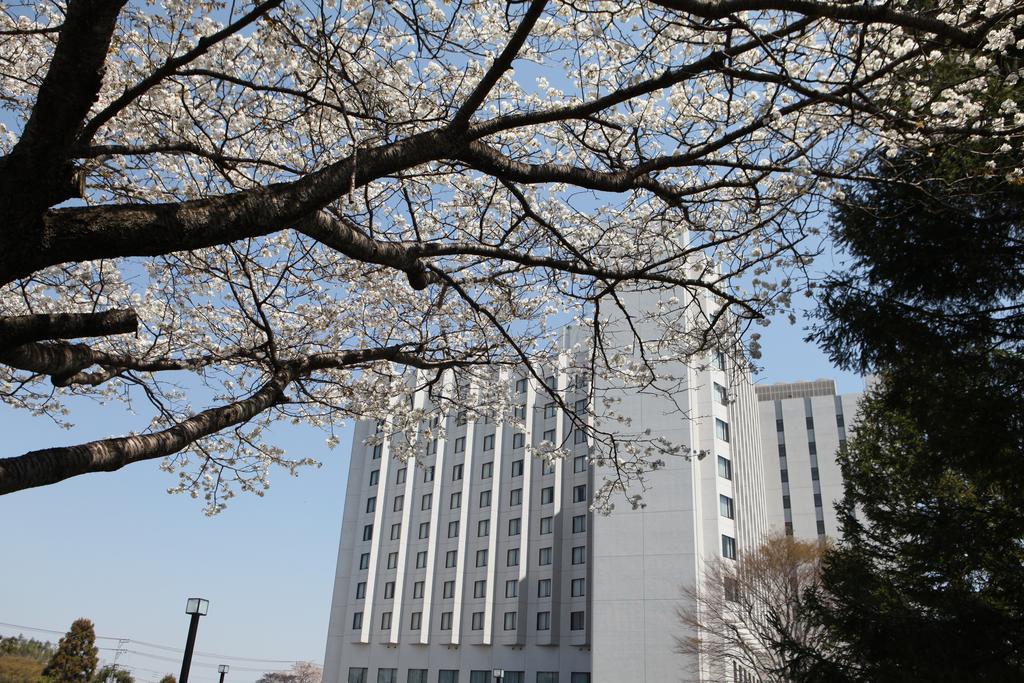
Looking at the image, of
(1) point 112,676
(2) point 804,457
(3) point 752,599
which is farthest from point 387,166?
(2) point 804,457

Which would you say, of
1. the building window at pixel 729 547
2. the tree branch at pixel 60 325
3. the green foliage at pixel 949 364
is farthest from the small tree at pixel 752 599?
the tree branch at pixel 60 325

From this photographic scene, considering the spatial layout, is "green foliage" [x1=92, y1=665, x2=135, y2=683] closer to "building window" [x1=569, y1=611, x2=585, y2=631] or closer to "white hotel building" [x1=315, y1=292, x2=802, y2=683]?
"white hotel building" [x1=315, y1=292, x2=802, y2=683]

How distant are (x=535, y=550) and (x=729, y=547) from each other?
37.9 feet

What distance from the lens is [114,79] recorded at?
6539mm

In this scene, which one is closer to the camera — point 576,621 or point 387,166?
point 387,166

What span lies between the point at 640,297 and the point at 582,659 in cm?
1905

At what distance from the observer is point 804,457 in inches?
2259

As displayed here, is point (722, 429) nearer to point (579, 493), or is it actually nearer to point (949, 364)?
point (579, 493)

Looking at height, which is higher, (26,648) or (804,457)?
(804,457)

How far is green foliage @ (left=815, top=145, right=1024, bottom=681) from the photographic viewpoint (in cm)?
694

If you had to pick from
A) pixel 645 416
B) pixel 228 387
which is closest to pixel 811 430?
pixel 645 416

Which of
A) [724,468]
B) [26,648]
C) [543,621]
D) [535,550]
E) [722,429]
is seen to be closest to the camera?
[724,468]

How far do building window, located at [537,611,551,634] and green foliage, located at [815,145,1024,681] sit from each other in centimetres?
2941

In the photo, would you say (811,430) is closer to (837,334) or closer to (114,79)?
(837,334)
